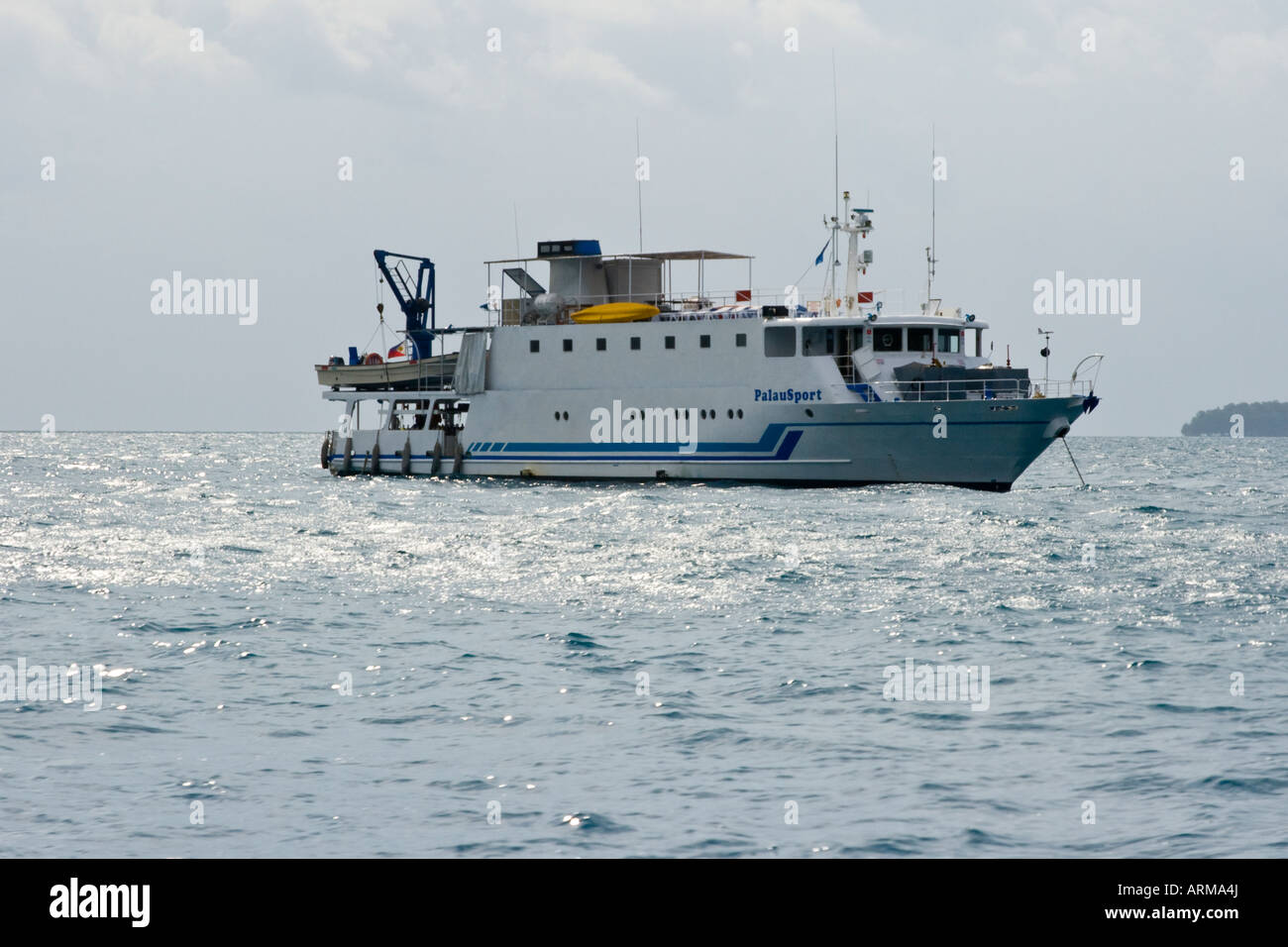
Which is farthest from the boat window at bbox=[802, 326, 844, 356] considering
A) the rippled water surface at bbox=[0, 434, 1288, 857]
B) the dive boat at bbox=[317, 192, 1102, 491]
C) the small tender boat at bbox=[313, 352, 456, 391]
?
the small tender boat at bbox=[313, 352, 456, 391]

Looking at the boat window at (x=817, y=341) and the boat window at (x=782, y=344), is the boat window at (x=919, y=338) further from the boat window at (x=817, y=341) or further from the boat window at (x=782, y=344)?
the boat window at (x=782, y=344)

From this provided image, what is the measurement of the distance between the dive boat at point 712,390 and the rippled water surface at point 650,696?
11253 mm

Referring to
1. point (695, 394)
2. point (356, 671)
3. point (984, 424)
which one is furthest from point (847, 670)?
point (695, 394)

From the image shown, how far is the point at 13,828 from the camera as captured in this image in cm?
935

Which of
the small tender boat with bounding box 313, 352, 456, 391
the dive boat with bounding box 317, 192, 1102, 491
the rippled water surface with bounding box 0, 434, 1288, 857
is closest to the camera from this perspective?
the rippled water surface with bounding box 0, 434, 1288, 857

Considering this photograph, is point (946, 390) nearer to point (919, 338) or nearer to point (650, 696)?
point (919, 338)

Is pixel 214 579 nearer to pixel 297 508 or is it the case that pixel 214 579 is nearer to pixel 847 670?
pixel 847 670

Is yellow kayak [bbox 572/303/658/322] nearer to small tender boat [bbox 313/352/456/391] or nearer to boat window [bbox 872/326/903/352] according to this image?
boat window [bbox 872/326/903/352]

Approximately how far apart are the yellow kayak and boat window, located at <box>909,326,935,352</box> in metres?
8.88

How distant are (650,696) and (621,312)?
34524mm

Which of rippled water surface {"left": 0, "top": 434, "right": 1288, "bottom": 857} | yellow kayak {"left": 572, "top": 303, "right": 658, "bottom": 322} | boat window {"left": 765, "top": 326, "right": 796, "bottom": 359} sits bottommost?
rippled water surface {"left": 0, "top": 434, "right": 1288, "bottom": 857}

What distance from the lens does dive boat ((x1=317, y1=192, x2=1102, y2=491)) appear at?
40969mm

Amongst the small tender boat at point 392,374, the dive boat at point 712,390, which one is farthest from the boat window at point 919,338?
the small tender boat at point 392,374
